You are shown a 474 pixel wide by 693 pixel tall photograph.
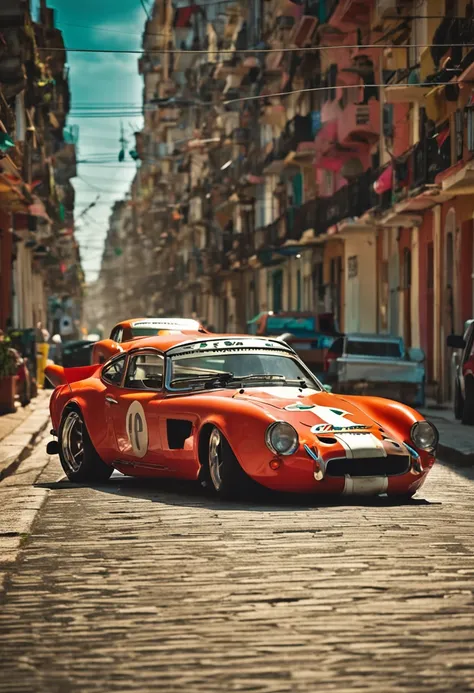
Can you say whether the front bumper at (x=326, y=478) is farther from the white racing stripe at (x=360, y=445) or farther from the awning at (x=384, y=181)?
the awning at (x=384, y=181)

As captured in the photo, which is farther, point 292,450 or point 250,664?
point 292,450

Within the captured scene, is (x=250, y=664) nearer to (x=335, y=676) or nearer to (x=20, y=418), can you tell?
(x=335, y=676)

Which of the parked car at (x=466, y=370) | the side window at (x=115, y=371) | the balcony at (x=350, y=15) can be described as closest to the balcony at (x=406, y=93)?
the balcony at (x=350, y=15)

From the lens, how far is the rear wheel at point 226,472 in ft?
35.8

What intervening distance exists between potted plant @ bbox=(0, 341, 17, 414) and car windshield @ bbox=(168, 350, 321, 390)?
43.8 ft

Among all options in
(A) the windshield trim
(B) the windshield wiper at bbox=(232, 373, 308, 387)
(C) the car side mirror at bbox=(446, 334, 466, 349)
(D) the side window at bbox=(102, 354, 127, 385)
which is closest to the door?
(C) the car side mirror at bbox=(446, 334, 466, 349)

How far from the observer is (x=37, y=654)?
6117mm

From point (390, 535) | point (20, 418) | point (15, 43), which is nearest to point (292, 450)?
point (390, 535)

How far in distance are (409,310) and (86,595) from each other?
34152mm

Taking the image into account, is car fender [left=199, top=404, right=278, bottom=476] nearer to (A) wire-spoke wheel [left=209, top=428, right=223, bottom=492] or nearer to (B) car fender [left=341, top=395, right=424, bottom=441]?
(A) wire-spoke wheel [left=209, top=428, right=223, bottom=492]

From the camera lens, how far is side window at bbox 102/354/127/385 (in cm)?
1314

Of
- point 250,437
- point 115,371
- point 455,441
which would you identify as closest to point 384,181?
point 455,441

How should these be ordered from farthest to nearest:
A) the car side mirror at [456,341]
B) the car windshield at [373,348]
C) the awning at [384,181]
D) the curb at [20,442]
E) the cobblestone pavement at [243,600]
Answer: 1. the awning at [384,181]
2. the car windshield at [373,348]
3. the car side mirror at [456,341]
4. the curb at [20,442]
5. the cobblestone pavement at [243,600]

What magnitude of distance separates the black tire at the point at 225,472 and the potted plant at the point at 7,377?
47.4ft
